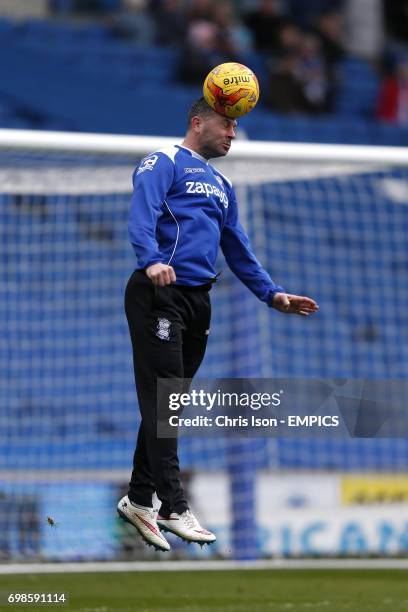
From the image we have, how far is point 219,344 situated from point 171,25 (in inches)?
183

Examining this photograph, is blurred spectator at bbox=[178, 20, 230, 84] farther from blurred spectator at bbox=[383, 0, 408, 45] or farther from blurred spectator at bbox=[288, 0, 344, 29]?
blurred spectator at bbox=[383, 0, 408, 45]

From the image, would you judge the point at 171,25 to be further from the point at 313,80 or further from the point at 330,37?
the point at 330,37

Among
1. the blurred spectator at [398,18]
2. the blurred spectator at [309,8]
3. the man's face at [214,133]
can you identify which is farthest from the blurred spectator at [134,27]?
the man's face at [214,133]

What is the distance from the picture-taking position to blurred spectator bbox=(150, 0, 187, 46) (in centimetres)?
1423

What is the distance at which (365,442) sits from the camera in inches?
450

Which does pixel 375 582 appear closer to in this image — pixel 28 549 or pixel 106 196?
pixel 28 549

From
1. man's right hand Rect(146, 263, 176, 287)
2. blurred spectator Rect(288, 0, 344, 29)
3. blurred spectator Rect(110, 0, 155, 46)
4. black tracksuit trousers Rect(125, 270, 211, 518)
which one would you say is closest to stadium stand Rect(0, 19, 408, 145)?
blurred spectator Rect(110, 0, 155, 46)

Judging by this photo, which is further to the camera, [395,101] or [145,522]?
[395,101]

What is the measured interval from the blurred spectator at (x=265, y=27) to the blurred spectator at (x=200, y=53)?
1198 millimetres

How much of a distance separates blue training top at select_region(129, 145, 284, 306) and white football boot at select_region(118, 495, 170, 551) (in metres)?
1.02

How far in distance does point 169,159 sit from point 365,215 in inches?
305

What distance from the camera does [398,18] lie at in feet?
57.3

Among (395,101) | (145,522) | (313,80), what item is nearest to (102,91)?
(313,80)

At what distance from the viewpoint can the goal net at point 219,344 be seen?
358 inches
